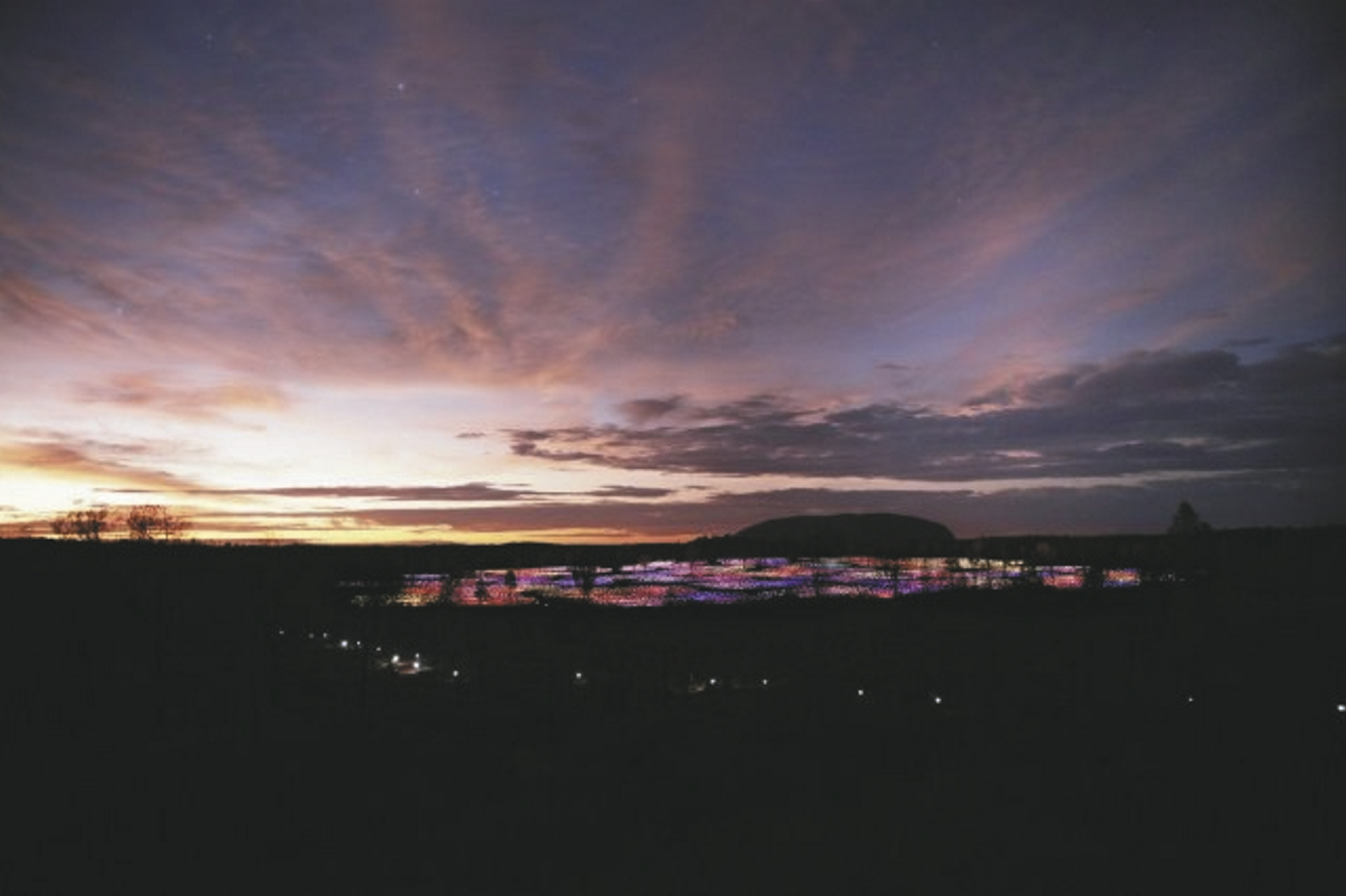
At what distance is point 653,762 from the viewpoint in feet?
55.3

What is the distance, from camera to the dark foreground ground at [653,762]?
11.7 meters

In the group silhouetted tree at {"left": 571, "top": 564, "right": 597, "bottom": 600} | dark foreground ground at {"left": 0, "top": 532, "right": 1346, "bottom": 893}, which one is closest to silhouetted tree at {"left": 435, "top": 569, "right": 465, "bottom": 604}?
silhouetted tree at {"left": 571, "top": 564, "right": 597, "bottom": 600}

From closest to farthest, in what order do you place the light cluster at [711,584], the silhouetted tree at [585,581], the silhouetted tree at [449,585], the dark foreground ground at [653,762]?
the dark foreground ground at [653,762] → the light cluster at [711,584] → the silhouetted tree at [449,585] → the silhouetted tree at [585,581]

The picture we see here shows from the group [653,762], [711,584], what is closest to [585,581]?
[711,584]

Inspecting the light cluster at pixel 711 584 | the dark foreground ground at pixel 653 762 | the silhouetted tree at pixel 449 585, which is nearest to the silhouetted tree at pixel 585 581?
the light cluster at pixel 711 584

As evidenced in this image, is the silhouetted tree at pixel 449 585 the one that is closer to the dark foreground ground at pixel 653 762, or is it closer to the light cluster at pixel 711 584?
the light cluster at pixel 711 584

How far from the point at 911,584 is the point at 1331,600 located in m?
37.0

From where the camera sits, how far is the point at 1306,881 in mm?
10523

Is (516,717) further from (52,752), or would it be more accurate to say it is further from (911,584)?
(911,584)

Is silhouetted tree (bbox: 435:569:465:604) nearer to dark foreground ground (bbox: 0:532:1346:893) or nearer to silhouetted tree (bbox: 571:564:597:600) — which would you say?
silhouetted tree (bbox: 571:564:597:600)

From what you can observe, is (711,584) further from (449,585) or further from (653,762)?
(653,762)

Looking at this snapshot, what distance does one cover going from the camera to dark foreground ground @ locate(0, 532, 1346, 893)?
462 inches

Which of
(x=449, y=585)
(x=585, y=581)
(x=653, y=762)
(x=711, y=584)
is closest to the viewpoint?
(x=653, y=762)

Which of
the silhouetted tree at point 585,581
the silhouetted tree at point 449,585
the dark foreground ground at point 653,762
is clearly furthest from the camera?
the silhouetted tree at point 585,581
